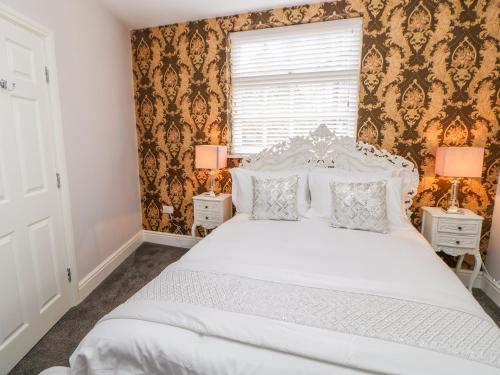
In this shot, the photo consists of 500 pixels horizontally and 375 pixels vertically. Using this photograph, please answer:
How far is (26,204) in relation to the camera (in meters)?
1.82

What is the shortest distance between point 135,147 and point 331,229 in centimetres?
246

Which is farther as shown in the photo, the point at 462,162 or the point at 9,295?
the point at 462,162

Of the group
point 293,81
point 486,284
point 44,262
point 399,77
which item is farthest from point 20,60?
point 486,284

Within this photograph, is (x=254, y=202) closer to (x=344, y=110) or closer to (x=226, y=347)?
(x=344, y=110)

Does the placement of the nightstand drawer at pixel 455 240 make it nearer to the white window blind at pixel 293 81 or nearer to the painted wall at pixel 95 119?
the white window blind at pixel 293 81

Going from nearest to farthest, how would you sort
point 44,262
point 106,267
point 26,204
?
point 26,204
point 44,262
point 106,267

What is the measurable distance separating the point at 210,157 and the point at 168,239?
1316mm

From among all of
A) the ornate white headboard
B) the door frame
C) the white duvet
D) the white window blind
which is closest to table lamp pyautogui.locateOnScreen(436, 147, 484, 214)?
the ornate white headboard

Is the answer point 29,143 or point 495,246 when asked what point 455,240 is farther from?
point 29,143

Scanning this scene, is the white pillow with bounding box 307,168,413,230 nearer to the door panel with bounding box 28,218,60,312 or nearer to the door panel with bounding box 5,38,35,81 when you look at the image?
the door panel with bounding box 28,218,60,312

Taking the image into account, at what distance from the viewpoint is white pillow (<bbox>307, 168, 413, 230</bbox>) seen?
2312 mm

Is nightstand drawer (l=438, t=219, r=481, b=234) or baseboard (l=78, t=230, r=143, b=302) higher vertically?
nightstand drawer (l=438, t=219, r=481, b=234)

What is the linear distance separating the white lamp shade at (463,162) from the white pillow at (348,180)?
1.16ft

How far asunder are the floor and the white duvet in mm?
933
